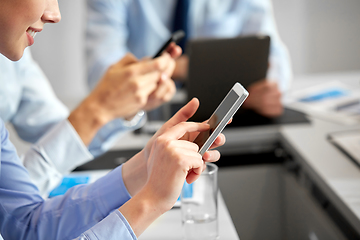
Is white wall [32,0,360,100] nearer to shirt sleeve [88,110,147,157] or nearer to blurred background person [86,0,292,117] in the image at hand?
blurred background person [86,0,292,117]

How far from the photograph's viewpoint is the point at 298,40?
Answer: 270cm

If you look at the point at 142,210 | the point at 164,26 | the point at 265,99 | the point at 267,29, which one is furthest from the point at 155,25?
the point at 142,210

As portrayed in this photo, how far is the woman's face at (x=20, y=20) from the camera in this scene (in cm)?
43

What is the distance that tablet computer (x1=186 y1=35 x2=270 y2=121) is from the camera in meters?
0.99

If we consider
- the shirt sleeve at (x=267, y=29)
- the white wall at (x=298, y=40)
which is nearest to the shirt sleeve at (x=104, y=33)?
the shirt sleeve at (x=267, y=29)

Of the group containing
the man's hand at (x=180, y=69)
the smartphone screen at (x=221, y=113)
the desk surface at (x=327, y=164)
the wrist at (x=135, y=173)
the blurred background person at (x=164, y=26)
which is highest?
the blurred background person at (x=164, y=26)

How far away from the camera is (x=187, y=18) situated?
1.46m

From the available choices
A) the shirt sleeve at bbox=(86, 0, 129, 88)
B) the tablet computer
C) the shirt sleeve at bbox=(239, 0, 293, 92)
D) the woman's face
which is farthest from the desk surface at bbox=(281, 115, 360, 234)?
the shirt sleeve at bbox=(86, 0, 129, 88)

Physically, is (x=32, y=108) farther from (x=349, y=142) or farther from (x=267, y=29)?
(x=267, y=29)

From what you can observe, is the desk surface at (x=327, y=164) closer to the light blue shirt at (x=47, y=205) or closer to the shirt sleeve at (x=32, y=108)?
the light blue shirt at (x=47, y=205)

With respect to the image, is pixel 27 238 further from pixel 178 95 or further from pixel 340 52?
pixel 340 52

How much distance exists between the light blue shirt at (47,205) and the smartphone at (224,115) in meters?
0.17

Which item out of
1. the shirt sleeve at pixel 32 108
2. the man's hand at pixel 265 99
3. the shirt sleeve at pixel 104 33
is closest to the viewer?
the shirt sleeve at pixel 32 108

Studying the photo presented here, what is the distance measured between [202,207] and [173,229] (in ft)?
0.22
